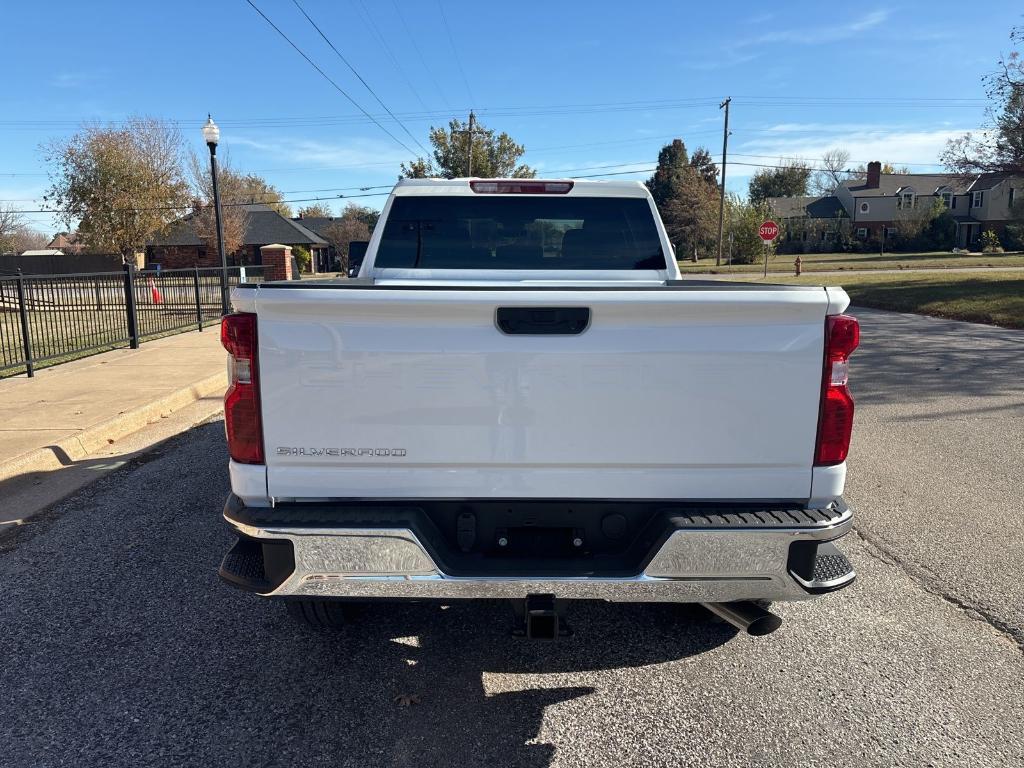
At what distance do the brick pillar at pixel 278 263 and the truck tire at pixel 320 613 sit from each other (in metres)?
17.6

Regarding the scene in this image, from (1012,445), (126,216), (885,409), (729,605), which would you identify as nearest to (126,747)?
(729,605)

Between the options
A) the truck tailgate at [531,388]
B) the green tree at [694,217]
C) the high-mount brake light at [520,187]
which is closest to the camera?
the truck tailgate at [531,388]

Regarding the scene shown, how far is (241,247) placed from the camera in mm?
51406

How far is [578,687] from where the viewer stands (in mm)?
3172

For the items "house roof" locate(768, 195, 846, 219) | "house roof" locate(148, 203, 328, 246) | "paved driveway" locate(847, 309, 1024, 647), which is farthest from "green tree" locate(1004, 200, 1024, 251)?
"paved driveway" locate(847, 309, 1024, 647)

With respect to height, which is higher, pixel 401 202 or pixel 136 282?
pixel 401 202

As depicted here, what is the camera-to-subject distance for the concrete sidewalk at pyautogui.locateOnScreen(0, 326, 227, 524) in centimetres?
639

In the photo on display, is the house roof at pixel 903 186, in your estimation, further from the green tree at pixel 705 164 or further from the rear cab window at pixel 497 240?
the rear cab window at pixel 497 240

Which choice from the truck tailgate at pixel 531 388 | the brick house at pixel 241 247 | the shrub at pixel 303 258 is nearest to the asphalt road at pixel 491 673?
the truck tailgate at pixel 531 388

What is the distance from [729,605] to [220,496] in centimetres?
405

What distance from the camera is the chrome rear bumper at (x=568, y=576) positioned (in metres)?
2.58

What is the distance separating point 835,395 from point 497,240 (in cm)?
252

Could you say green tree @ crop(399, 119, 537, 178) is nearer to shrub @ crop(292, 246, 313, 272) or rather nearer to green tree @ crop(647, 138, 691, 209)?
shrub @ crop(292, 246, 313, 272)

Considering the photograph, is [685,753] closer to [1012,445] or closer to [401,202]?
[401,202]
